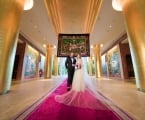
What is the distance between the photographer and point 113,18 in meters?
7.38

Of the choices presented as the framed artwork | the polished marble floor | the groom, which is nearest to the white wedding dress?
the groom

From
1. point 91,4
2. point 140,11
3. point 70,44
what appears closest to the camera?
point 140,11

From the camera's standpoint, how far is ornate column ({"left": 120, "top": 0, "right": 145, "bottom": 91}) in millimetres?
3636

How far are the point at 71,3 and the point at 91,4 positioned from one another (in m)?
1.26

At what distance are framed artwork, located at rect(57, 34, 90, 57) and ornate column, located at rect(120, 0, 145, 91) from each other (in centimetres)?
385

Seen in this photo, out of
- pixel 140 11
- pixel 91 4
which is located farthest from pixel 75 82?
pixel 91 4

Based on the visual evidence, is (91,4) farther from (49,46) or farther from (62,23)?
(49,46)

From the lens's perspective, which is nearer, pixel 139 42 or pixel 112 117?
pixel 112 117

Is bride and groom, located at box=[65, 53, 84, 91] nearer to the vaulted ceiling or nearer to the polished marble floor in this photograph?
the polished marble floor

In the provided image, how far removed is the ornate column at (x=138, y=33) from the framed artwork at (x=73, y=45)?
385cm

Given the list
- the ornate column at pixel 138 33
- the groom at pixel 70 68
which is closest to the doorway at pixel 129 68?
the ornate column at pixel 138 33

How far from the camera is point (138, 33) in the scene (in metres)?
3.76

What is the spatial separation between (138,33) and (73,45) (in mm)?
4807

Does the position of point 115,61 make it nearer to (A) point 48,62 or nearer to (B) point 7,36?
(A) point 48,62
